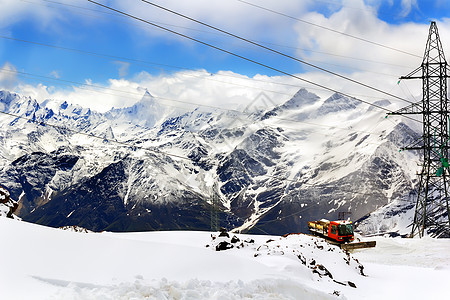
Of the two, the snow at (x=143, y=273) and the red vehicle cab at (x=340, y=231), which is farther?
the red vehicle cab at (x=340, y=231)

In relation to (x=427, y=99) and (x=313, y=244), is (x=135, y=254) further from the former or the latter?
(x=427, y=99)

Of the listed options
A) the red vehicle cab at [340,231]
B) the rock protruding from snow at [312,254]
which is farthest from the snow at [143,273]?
the red vehicle cab at [340,231]

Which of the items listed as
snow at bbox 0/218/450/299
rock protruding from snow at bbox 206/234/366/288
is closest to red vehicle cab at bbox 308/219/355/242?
rock protruding from snow at bbox 206/234/366/288

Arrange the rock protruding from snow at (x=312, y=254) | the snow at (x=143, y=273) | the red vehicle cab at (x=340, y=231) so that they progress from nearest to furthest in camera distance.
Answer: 1. the snow at (x=143, y=273)
2. the rock protruding from snow at (x=312, y=254)
3. the red vehicle cab at (x=340, y=231)

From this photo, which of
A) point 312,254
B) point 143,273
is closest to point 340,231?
point 312,254

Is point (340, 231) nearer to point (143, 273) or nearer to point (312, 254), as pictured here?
point (312, 254)

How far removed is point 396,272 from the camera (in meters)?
23.7

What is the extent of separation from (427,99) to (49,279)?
1542 inches

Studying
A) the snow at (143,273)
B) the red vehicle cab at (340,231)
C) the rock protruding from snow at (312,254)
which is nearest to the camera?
the snow at (143,273)

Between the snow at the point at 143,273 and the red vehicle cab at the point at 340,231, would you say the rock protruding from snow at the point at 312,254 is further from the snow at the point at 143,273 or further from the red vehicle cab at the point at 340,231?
the red vehicle cab at the point at 340,231

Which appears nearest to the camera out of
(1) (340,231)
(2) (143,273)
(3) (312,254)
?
(2) (143,273)

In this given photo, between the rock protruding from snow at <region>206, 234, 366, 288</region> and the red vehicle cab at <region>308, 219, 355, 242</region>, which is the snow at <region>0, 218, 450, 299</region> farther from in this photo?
the red vehicle cab at <region>308, 219, 355, 242</region>

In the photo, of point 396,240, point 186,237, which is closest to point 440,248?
point 396,240

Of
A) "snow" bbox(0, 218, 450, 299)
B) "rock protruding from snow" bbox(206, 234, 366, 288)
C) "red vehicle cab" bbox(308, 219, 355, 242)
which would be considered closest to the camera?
"snow" bbox(0, 218, 450, 299)
